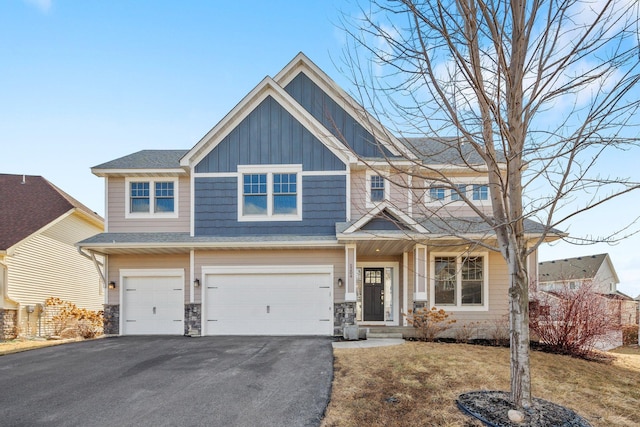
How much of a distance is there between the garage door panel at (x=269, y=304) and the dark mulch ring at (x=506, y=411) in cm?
670

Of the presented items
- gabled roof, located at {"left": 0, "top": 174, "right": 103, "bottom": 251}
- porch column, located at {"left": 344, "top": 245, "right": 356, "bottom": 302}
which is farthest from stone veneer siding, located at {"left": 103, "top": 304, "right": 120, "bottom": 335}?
porch column, located at {"left": 344, "top": 245, "right": 356, "bottom": 302}

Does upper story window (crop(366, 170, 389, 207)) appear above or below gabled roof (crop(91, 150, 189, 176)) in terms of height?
below

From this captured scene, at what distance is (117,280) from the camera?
13.1 m

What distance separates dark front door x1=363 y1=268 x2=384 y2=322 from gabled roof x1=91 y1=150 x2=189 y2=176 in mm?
7157

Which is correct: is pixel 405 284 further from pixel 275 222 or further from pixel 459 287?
pixel 275 222

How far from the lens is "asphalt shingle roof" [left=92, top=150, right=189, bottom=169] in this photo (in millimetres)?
13180

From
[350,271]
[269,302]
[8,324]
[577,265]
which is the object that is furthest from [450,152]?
[577,265]

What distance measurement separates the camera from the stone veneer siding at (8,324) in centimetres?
1394

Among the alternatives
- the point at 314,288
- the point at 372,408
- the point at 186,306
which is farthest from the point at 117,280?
the point at 372,408

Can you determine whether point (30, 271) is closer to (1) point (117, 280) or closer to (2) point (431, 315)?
(1) point (117, 280)

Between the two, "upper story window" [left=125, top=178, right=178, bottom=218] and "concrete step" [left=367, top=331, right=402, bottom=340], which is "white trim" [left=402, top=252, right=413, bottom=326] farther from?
"upper story window" [left=125, top=178, right=178, bottom=218]

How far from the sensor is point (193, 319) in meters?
12.5

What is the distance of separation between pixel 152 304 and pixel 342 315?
6151 mm

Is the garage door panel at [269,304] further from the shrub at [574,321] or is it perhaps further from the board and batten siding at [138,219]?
the shrub at [574,321]
